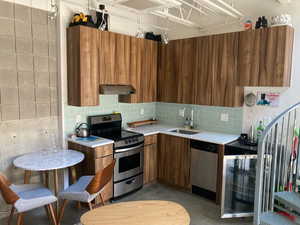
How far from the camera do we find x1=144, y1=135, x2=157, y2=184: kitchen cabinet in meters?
3.89

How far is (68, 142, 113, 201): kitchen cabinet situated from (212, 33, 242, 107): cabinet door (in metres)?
1.75

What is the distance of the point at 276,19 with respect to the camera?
10.1 feet

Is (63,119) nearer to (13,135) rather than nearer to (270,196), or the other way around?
(13,135)

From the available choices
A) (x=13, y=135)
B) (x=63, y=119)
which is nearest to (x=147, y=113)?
(x=63, y=119)

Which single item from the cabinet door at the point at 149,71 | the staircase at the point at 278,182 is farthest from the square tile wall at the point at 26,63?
the staircase at the point at 278,182

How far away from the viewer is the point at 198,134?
3814 mm

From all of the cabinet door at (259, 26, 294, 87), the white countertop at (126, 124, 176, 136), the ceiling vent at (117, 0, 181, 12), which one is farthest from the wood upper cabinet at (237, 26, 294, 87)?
the white countertop at (126, 124, 176, 136)

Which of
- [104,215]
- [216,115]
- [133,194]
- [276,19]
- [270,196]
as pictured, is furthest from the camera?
[216,115]

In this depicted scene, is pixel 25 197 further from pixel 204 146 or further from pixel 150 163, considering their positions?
pixel 204 146

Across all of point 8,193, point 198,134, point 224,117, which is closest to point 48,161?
point 8,193

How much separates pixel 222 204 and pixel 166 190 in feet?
3.49

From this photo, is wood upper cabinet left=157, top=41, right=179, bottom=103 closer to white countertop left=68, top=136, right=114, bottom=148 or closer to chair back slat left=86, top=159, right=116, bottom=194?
white countertop left=68, top=136, right=114, bottom=148

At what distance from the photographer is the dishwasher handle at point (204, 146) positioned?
3367 mm

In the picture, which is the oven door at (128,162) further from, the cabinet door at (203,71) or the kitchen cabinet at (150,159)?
the cabinet door at (203,71)
